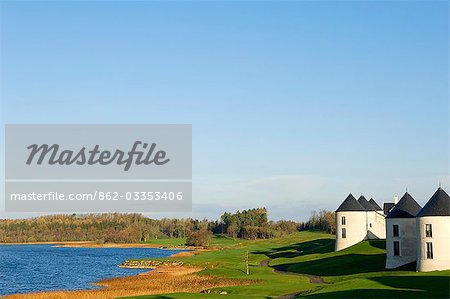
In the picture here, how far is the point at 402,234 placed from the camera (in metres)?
62.1

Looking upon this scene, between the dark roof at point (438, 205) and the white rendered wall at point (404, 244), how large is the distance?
700 cm

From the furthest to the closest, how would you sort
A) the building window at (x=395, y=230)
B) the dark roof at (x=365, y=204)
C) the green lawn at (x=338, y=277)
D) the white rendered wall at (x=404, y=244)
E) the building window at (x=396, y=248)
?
the dark roof at (x=365, y=204)
the building window at (x=395, y=230)
the building window at (x=396, y=248)
the white rendered wall at (x=404, y=244)
the green lawn at (x=338, y=277)

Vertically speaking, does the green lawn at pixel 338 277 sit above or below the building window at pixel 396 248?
below

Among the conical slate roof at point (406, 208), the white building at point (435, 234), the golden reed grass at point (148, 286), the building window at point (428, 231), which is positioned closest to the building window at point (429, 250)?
Answer: the white building at point (435, 234)

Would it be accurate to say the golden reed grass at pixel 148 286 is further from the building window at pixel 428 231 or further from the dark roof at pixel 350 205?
the dark roof at pixel 350 205

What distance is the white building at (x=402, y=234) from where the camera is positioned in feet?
201

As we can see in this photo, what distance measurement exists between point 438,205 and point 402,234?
8.64 metres

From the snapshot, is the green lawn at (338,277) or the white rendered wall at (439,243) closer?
the green lawn at (338,277)

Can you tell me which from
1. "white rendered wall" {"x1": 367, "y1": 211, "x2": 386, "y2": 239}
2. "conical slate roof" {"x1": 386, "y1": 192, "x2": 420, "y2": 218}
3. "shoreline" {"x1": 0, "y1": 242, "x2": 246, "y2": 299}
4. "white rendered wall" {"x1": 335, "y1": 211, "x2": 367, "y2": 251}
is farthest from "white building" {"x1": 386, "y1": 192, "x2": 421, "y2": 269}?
"white rendered wall" {"x1": 367, "y1": 211, "x2": 386, "y2": 239}

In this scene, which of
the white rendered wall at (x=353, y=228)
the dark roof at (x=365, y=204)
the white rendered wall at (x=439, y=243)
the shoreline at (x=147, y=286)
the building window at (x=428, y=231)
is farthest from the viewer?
the dark roof at (x=365, y=204)

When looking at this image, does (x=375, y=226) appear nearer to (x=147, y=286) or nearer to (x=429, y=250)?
(x=429, y=250)

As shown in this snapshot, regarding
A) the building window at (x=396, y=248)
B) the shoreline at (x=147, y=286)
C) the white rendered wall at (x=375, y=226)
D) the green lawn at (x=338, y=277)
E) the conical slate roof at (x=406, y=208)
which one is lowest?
the shoreline at (x=147, y=286)

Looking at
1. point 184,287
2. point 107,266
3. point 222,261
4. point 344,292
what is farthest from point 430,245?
point 107,266

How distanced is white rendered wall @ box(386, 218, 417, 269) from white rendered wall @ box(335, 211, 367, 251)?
18378 millimetres
